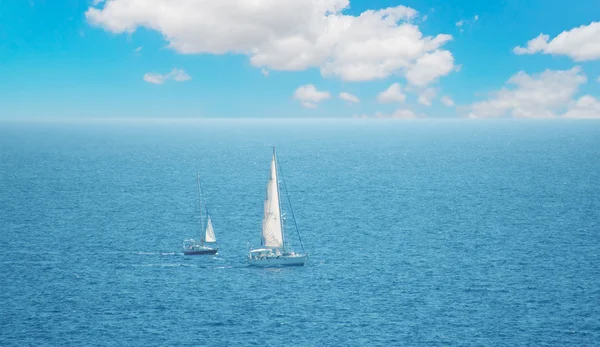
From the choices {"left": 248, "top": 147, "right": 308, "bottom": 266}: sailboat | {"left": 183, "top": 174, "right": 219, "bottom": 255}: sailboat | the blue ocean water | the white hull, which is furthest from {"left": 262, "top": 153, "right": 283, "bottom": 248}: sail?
{"left": 183, "top": 174, "right": 219, "bottom": 255}: sailboat

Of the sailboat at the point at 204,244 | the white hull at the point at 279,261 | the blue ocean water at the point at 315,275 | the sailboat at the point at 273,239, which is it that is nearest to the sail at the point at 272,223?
the sailboat at the point at 273,239

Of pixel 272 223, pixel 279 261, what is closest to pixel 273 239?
pixel 272 223

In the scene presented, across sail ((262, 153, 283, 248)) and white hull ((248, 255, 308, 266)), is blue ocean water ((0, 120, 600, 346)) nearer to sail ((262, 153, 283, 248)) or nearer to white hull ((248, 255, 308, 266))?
white hull ((248, 255, 308, 266))

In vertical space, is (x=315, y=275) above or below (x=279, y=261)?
below

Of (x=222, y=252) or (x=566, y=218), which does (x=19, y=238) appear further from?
(x=566, y=218)

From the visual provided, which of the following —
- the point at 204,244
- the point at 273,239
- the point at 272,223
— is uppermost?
the point at 272,223

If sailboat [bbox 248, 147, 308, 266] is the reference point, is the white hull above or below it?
below

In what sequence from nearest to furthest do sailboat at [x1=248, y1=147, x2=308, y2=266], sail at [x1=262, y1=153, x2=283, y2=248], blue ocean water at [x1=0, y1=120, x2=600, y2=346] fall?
blue ocean water at [x1=0, y1=120, x2=600, y2=346] → sailboat at [x1=248, y1=147, x2=308, y2=266] → sail at [x1=262, y1=153, x2=283, y2=248]

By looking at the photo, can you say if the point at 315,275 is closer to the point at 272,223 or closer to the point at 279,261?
the point at 279,261

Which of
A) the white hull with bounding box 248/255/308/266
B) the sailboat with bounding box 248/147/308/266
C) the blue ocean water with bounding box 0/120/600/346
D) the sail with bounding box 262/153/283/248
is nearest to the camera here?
the blue ocean water with bounding box 0/120/600/346

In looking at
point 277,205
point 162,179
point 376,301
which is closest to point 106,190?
point 162,179
